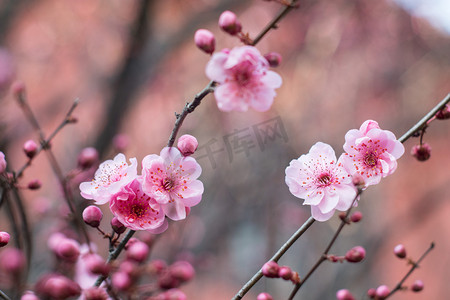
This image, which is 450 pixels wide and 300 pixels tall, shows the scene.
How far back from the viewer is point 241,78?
738 mm

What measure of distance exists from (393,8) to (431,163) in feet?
8.96

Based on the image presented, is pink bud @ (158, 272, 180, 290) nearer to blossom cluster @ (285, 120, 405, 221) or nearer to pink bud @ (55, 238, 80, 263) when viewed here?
pink bud @ (55, 238, 80, 263)

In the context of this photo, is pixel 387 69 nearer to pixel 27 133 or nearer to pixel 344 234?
pixel 344 234

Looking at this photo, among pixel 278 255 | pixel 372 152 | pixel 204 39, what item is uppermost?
pixel 204 39

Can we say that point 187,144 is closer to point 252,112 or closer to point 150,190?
point 150,190

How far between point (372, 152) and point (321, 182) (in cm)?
11

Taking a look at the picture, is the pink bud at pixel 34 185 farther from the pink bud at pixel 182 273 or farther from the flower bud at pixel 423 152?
the flower bud at pixel 423 152

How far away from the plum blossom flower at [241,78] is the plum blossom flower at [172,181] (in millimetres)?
129

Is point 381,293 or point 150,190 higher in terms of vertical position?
point 150,190

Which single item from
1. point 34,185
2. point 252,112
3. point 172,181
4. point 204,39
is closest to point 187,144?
point 172,181

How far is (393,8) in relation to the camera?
128 inches

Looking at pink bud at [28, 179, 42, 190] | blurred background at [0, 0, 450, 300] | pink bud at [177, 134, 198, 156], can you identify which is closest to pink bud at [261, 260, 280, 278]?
pink bud at [177, 134, 198, 156]

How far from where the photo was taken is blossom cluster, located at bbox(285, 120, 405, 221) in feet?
2.48

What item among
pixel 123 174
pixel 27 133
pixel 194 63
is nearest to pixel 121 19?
pixel 194 63
